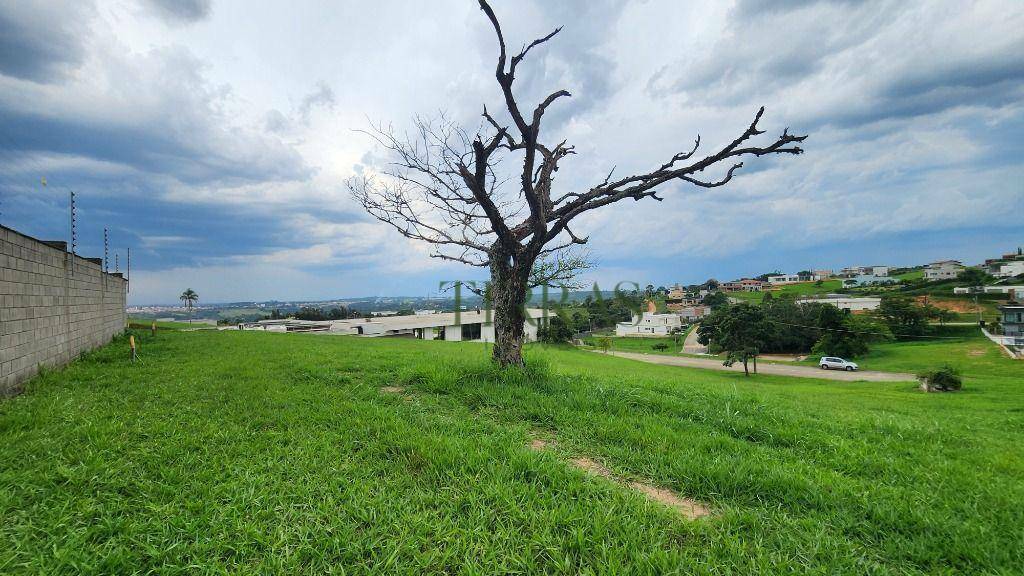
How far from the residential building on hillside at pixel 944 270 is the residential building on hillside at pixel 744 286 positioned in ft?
75.2

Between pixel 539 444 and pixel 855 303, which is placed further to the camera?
pixel 855 303

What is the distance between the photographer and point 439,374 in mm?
5766

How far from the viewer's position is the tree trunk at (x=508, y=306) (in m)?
6.29

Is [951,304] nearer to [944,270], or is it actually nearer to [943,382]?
[944,270]

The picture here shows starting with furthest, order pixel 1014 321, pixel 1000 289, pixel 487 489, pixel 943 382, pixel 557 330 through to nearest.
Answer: pixel 1000 289
pixel 1014 321
pixel 557 330
pixel 943 382
pixel 487 489

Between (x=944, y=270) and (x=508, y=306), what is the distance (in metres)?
89.1

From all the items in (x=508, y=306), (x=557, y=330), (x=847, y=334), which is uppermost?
(x=508, y=306)

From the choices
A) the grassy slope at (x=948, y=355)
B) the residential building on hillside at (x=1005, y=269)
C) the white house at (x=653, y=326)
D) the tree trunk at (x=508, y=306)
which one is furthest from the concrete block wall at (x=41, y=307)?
the residential building on hillside at (x=1005, y=269)

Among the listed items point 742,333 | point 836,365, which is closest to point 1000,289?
point 836,365

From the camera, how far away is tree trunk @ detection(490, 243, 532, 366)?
6.29m

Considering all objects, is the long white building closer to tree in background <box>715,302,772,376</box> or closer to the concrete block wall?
tree in background <box>715,302,772,376</box>

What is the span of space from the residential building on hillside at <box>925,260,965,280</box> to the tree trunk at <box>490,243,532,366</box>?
278ft

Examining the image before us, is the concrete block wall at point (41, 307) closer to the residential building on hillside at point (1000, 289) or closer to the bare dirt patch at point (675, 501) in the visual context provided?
the bare dirt patch at point (675, 501)

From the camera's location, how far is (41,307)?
633cm
